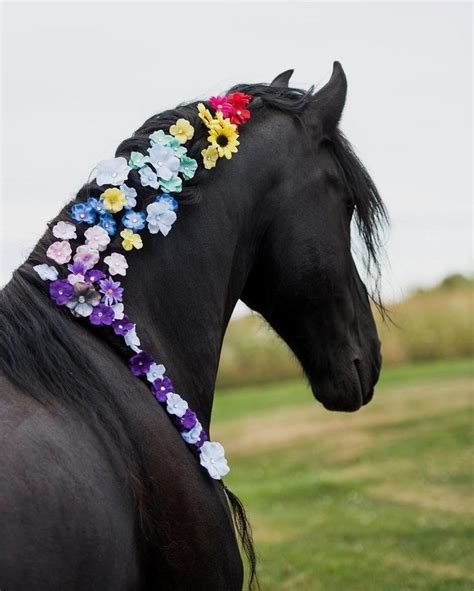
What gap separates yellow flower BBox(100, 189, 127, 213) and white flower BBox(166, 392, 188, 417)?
0.60m

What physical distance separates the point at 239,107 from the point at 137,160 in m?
0.46

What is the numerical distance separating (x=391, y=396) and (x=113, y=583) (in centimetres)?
1527

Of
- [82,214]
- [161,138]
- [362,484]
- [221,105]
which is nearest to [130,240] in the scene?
[82,214]

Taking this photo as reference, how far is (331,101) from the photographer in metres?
3.75

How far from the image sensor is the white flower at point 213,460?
→ 3.18 metres

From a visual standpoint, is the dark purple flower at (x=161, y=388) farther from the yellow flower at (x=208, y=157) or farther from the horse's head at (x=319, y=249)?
the yellow flower at (x=208, y=157)

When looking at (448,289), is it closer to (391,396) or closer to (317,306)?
(391,396)

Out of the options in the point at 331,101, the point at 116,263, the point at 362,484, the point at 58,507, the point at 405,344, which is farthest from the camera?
the point at 405,344

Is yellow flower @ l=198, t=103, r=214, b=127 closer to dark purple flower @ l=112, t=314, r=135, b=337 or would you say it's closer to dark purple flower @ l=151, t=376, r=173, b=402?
dark purple flower @ l=112, t=314, r=135, b=337

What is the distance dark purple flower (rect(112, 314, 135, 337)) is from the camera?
313 cm

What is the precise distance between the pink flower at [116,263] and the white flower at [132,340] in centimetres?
18

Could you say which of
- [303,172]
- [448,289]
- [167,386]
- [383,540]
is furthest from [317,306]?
[448,289]

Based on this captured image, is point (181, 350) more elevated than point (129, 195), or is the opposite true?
point (129, 195)

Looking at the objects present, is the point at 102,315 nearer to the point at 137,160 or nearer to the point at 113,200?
the point at 113,200
